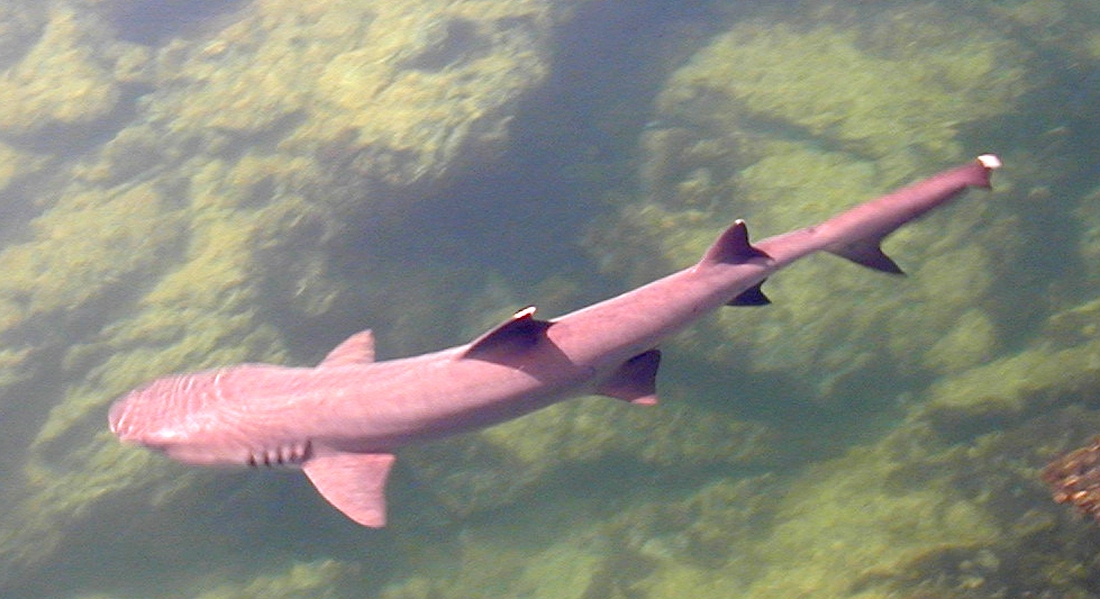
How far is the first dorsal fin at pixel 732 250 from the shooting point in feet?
14.1

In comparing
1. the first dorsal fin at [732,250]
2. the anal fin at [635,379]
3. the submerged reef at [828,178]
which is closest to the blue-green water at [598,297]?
the submerged reef at [828,178]

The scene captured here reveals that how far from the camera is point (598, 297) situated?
6.81m

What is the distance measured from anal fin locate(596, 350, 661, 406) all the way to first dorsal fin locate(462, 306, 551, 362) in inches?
19.9

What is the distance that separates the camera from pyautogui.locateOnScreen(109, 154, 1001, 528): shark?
4.18 m

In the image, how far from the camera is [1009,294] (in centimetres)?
638

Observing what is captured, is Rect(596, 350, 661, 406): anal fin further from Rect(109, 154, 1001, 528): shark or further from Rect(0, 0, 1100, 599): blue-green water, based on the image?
Rect(0, 0, 1100, 599): blue-green water

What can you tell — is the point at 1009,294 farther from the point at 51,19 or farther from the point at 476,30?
the point at 51,19

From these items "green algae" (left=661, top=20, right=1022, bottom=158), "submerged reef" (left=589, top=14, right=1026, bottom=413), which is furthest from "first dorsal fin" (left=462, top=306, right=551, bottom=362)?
"green algae" (left=661, top=20, right=1022, bottom=158)

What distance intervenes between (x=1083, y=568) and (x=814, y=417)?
96.2 inches

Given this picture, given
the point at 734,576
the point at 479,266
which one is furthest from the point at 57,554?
the point at 734,576

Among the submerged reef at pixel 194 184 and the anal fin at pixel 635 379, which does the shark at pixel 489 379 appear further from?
the submerged reef at pixel 194 184

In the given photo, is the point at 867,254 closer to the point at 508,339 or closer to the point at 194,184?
the point at 508,339

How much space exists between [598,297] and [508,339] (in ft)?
9.06

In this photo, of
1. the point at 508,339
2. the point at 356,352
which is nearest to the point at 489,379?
the point at 508,339
